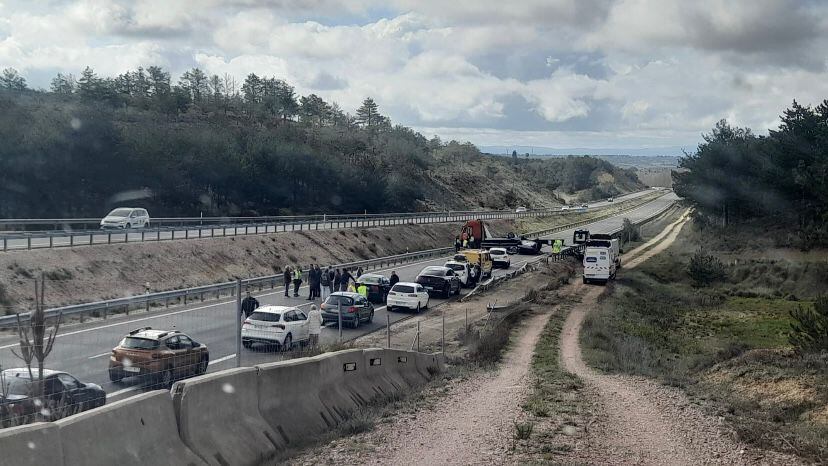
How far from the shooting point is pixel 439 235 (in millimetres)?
87188

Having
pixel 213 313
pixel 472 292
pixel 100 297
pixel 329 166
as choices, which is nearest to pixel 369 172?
pixel 329 166

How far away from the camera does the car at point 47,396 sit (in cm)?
881

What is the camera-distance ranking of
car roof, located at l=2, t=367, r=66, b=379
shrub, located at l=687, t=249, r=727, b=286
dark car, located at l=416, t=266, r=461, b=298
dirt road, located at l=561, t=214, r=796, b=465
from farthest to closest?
shrub, located at l=687, t=249, r=727, b=286, dark car, located at l=416, t=266, r=461, b=298, dirt road, located at l=561, t=214, r=796, b=465, car roof, located at l=2, t=367, r=66, b=379

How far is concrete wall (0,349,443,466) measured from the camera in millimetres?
6926

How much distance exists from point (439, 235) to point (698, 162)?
3072 centimetres

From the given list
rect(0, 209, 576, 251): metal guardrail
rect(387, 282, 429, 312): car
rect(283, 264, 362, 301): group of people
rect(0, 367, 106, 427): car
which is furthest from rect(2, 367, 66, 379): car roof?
rect(0, 209, 576, 251): metal guardrail

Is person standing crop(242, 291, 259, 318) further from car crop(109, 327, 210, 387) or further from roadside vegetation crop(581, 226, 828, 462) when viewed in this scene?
roadside vegetation crop(581, 226, 828, 462)

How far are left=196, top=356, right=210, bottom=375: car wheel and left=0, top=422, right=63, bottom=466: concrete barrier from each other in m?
6.38

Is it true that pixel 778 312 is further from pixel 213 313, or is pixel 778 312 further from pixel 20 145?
pixel 20 145

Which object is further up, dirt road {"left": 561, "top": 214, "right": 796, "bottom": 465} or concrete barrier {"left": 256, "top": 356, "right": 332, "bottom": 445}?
concrete barrier {"left": 256, "top": 356, "right": 332, "bottom": 445}

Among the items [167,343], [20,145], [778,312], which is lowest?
[778,312]

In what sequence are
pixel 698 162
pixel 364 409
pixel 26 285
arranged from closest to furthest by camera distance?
pixel 364 409 < pixel 26 285 < pixel 698 162

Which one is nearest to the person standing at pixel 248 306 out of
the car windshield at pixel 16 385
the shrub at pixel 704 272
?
the car windshield at pixel 16 385

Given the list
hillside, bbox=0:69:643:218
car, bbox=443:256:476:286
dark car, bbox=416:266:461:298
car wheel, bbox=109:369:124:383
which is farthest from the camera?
hillside, bbox=0:69:643:218
